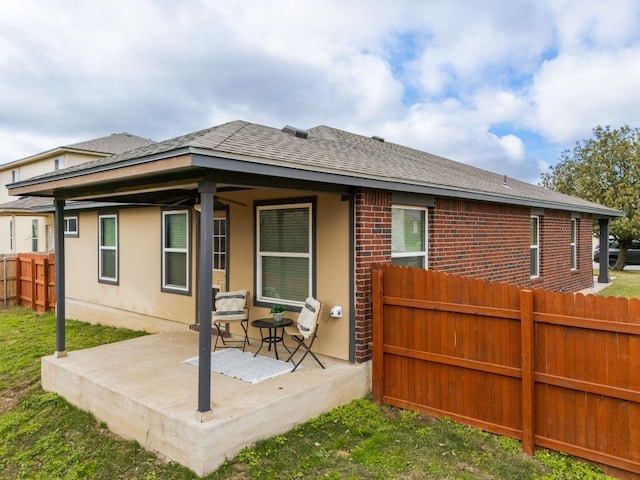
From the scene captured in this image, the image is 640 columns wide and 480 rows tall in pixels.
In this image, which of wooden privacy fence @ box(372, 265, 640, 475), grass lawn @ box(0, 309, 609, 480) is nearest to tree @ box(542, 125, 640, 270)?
wooden privacy fence @ box(372, 265, 640, 475)

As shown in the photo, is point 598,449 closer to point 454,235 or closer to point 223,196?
point 454,235

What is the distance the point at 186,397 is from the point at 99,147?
775 inches

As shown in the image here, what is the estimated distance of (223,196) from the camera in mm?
6520

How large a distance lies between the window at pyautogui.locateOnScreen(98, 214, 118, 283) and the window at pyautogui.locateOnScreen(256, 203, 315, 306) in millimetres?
4723

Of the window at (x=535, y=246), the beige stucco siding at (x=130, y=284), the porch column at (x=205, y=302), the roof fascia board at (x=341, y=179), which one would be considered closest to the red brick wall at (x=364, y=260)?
the roof fascia board at (x=341, y=179)

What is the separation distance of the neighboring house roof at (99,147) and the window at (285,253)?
1534cm

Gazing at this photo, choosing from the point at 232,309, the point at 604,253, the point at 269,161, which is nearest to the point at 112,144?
the point at 232,309

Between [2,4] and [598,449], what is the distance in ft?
40.1

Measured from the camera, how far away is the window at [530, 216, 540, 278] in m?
9.74

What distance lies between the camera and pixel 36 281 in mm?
11977

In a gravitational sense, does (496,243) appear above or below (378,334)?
above

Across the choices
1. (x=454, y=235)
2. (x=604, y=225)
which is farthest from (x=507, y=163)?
(x=454, y=235)

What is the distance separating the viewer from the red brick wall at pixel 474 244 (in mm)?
5184

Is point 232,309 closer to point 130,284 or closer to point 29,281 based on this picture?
point 130,284
